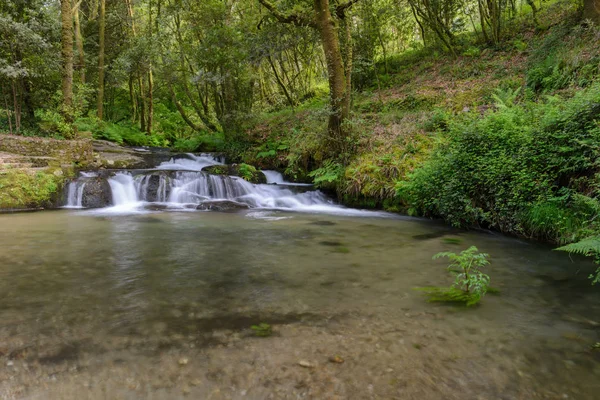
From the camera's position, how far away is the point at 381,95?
16.3 meters

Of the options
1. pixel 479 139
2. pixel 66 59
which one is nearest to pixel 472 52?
pixel 479 139

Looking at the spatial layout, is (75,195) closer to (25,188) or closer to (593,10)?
(25,188)

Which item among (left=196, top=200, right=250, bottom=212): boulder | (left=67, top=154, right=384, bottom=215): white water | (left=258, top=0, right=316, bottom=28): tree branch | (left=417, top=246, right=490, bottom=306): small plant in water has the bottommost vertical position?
(left=417, top=246, right=490, bottom=306): small plant in water

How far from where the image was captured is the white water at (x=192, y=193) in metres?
10.4

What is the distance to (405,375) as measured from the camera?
2238mm

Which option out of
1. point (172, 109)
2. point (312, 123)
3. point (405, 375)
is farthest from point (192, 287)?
point (172, 109)

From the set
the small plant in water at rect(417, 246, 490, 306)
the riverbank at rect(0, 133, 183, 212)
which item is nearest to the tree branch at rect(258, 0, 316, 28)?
the riverbank at rect(0, 133, 183, 212)

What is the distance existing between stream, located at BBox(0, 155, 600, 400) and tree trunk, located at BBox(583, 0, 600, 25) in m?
9.44

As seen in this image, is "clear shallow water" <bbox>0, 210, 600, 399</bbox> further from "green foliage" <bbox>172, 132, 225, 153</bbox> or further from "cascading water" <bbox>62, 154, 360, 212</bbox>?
"green foliage" <bbox>172, 132, 225, 153</bbox>

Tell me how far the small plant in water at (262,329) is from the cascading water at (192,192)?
7.29 metres

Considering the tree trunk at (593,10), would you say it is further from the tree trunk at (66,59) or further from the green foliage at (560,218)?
the tree trunk at (66,59)

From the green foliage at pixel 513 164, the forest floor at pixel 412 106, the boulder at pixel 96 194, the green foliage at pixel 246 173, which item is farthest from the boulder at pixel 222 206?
the green foliage at pixel 513 164

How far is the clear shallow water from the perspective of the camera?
2154 mm

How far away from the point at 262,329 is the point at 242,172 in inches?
400
